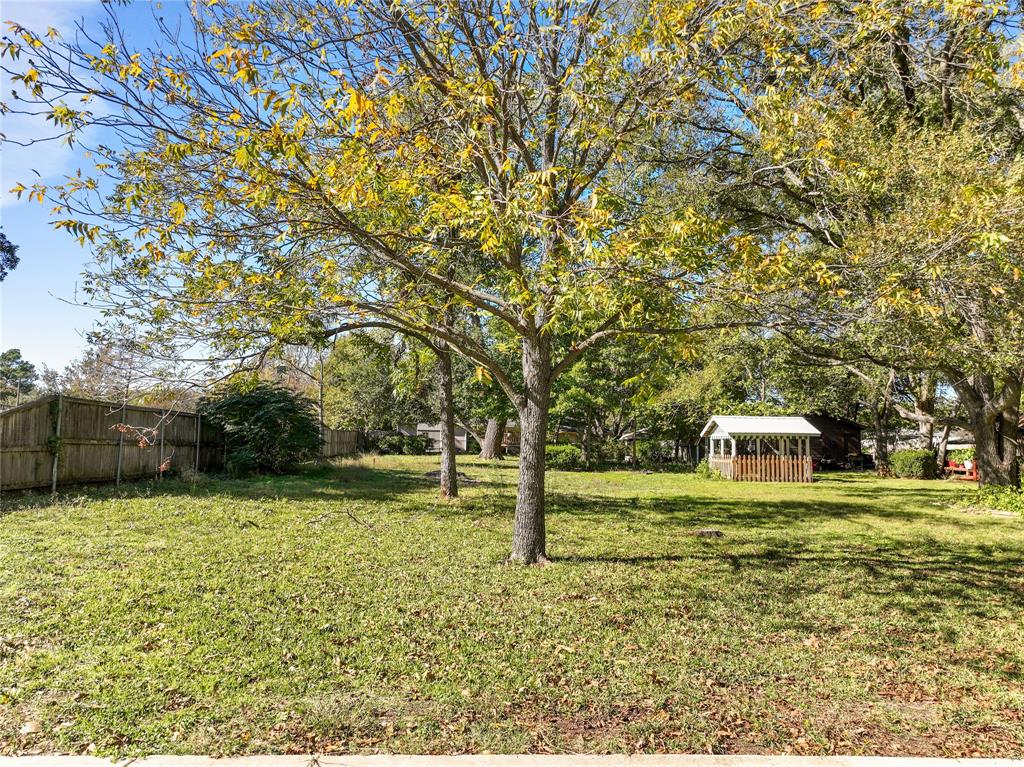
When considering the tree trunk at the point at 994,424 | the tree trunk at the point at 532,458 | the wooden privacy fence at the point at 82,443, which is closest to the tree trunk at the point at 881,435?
the tree trunk at the point at 994,424

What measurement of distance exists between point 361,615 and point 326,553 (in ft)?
7.80

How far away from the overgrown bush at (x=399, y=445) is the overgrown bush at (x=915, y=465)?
83.9 feet

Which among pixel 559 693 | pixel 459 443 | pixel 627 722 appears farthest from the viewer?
pixel 459 443

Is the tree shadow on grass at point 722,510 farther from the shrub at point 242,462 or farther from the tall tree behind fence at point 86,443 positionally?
the tall tree behind fence at point 86,443

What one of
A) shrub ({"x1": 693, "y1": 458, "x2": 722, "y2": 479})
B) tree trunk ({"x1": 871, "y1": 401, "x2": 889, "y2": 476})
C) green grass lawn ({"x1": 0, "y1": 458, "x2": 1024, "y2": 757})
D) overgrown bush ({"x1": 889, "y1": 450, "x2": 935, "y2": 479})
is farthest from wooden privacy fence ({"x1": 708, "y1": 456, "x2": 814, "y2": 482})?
green grass lawn ({"x1": 0, "y1": 458, "x2": 1024, "y2": 757})

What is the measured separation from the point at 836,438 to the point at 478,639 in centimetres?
4001

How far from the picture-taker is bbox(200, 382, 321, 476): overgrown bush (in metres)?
16.0

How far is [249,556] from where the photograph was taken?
7.39 m

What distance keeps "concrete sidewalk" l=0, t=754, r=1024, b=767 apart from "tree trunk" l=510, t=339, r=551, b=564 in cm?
431

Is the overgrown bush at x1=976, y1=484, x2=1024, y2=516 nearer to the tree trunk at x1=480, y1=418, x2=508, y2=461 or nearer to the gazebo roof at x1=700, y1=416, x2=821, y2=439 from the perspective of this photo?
the gazebo roof at x1=700, y1=416, x2=821, y2=439

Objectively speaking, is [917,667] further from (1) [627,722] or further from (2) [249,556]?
(2) [249,556]

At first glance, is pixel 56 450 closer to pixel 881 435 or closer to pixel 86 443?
pixel 86 443

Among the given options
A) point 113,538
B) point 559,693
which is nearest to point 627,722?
point 559,693

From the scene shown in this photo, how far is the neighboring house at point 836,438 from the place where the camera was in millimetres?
39219
